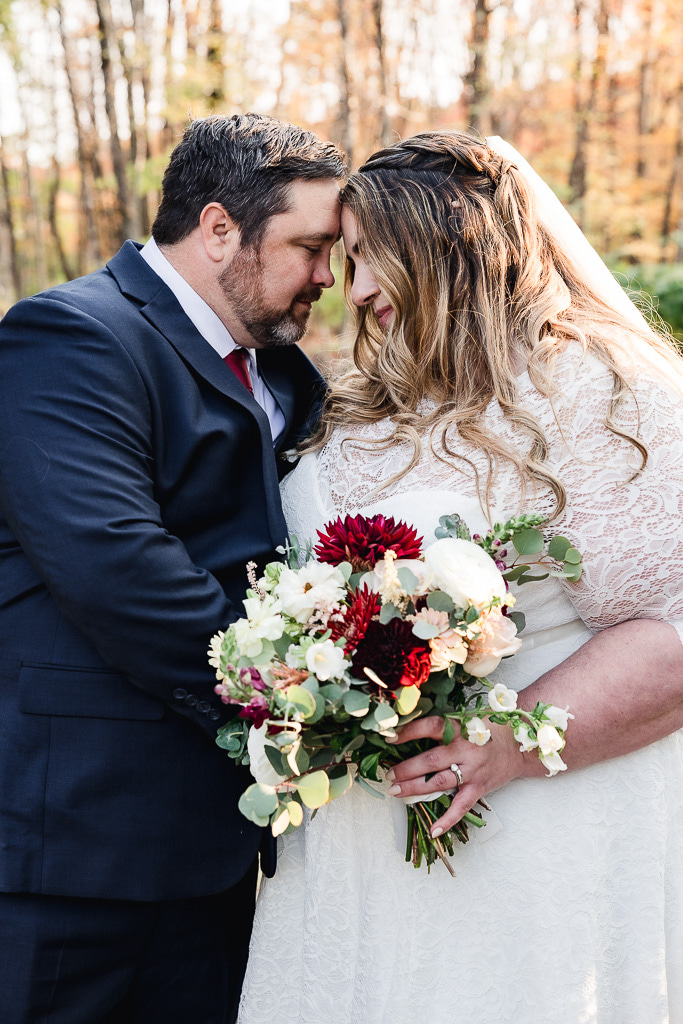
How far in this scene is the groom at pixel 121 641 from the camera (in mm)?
Result: 1969

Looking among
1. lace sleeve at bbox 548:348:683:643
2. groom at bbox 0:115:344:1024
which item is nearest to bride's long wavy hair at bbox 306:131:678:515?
lace sleeve at bbox 548:348:683:643

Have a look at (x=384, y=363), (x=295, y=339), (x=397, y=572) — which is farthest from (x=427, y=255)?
(x=397, y=572)

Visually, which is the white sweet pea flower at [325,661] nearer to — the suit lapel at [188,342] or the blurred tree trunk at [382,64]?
the suit lapel at [188,342]

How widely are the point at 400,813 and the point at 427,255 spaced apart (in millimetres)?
1513

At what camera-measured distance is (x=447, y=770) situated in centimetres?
199

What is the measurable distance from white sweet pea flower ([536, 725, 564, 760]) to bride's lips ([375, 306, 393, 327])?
1399 millimetres

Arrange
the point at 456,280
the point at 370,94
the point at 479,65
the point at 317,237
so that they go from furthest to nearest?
1. the point at 370,94
2. the point at 479,65
3. the point at 317,237
4. the point at 456,280

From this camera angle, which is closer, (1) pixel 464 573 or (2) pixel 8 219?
(1) pixel 464 573

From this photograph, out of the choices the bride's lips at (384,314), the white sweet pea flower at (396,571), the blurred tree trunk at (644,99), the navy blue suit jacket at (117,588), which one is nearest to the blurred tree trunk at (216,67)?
the bride's lips at (384,314)

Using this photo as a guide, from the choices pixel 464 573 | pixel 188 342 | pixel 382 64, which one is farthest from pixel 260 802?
pixel 382 64

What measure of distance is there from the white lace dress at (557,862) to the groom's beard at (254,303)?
756mm

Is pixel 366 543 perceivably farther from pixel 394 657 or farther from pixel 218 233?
pixel 218 233

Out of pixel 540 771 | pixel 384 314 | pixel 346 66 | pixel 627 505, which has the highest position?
pixel 346 66

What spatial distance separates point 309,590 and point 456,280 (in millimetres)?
1186
